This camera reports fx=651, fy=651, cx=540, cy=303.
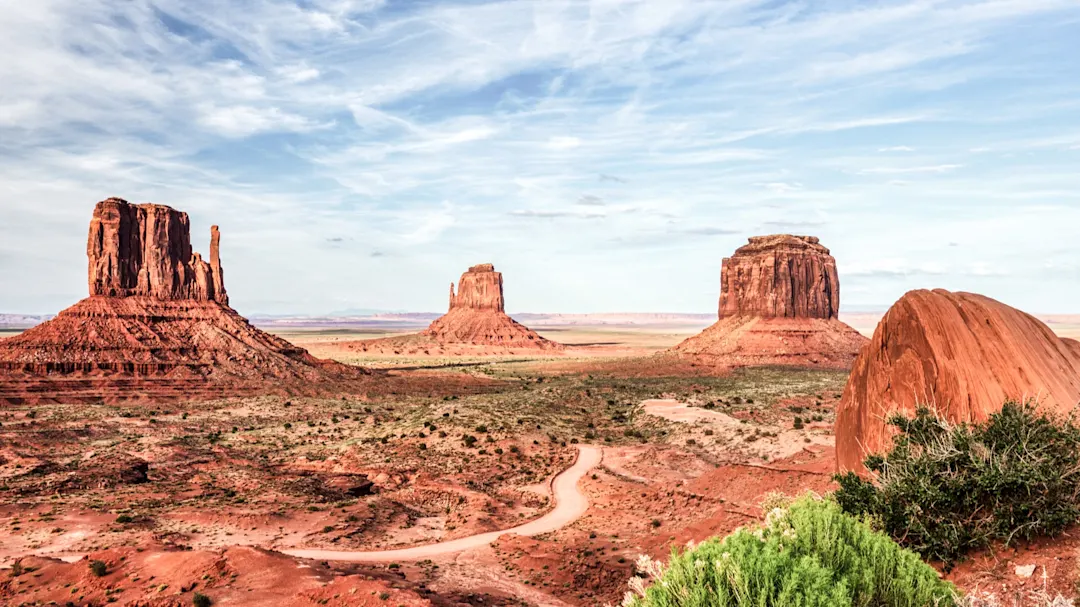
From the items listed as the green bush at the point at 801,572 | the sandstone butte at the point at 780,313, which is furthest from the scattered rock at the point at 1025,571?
the sandstone butte at the point at 780,313

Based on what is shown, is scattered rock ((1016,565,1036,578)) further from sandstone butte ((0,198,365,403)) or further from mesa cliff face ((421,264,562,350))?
mesa cliff face ((421,264,562,350))

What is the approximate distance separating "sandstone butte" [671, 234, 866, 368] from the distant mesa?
6527 cm

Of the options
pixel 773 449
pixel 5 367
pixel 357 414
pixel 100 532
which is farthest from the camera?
pixel 5 367

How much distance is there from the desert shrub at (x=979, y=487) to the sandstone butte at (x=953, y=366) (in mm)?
1524

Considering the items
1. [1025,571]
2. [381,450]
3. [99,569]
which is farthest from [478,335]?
[1025,571]

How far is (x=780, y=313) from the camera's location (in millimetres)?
118500

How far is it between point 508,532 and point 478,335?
518ft

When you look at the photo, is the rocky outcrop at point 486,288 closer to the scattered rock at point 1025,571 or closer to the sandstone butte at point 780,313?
the sandstone butte at point 780,313

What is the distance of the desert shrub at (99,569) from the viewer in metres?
19.9

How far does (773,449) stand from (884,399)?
84.1 ft

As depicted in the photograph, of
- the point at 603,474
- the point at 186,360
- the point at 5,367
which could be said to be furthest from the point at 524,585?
the point at 5,367

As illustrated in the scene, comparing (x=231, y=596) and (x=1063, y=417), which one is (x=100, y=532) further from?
(x=1063, y=417)

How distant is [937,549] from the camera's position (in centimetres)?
1199

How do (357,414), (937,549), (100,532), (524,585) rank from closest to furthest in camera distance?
(937,549), (524,585), (100,532), (357,414)
